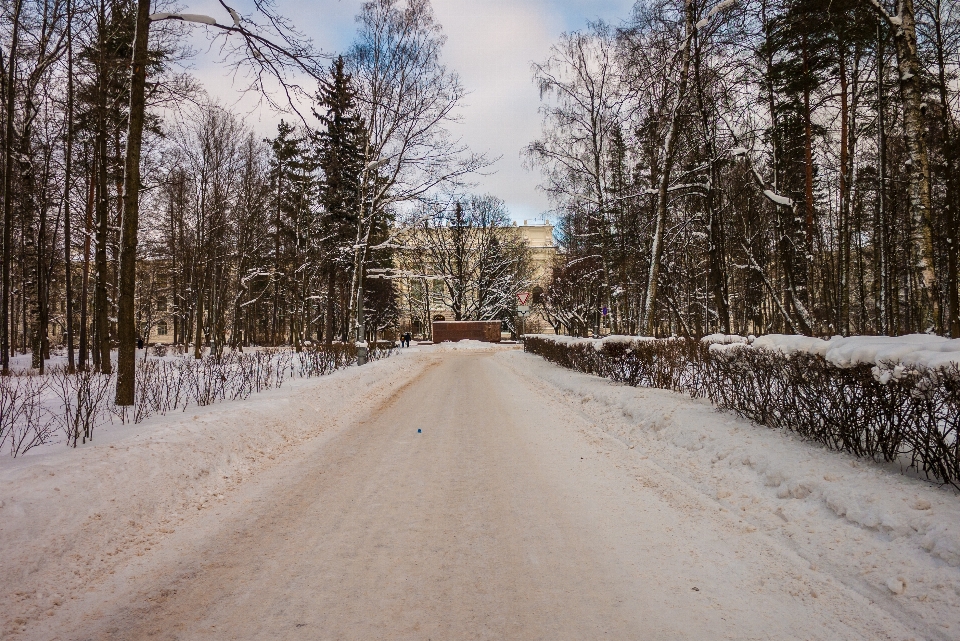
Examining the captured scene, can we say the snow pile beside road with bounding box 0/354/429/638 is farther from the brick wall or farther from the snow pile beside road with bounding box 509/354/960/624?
the brick wall

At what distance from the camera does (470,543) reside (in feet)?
12.0

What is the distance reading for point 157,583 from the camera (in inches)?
123

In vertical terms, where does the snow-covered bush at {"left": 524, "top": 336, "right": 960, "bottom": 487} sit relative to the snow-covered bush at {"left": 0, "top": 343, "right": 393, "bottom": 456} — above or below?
above

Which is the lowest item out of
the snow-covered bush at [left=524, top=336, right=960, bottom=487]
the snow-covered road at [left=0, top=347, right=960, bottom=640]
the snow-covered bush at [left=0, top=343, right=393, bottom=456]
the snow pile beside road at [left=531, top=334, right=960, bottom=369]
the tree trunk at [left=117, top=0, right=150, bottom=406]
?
the snow-covered road at [left=0, top=347, right=960, bottom=640]

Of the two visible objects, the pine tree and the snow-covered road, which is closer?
the snow-covered road

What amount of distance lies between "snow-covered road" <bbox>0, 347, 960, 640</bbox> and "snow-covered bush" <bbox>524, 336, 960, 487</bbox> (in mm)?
A: 316

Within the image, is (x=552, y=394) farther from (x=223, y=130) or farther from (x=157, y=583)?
(x=223, y=130)

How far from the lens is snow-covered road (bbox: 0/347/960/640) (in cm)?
267

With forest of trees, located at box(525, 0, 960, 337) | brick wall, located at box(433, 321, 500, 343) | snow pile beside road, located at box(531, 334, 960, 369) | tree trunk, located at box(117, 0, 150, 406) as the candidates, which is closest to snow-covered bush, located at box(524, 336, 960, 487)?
snow pile beside road, located at box(531, 334, 960, 369)

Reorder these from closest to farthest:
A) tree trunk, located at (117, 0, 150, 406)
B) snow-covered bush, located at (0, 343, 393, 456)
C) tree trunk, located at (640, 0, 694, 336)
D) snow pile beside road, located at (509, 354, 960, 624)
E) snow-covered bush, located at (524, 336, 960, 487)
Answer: snow pile beside road, located at (509, 354, 960, 624)
snow-covered bush, located at (524, 336, 960, 487)
snow-covered bush, located at (0, 343, 393, 456)
tree trunk, located at (117, 0, 150, 406)
tree trunk, located at (640, 0, 694, 336)

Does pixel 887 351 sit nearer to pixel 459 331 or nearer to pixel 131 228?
pixel 131 228

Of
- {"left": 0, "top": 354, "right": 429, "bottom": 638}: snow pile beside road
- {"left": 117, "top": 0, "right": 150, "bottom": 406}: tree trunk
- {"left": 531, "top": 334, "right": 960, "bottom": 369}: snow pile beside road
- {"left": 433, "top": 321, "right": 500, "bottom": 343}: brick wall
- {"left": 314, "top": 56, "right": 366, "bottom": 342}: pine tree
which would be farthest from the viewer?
{"left": 433, "top": 321, "right": 500, "bottom": 343}: brick wall

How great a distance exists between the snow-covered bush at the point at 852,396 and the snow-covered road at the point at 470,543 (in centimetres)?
32

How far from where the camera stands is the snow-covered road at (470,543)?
2666mm
